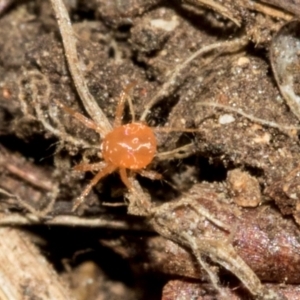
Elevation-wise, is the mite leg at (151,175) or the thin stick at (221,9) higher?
the thin stick at (221,9)

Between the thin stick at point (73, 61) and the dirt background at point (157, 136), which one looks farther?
the thin stick at point (73, 61)

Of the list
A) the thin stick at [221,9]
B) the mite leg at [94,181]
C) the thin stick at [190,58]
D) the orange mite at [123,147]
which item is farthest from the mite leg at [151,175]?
the thin stick at [221,9]

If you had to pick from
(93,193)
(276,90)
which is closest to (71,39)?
(93,193)

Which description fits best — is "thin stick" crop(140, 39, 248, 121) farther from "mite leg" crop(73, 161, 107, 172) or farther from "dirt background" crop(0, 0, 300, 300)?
"mite leg" crop(73, 161, 107, 172)

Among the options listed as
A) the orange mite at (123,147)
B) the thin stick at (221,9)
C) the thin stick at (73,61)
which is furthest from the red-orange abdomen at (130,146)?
the thin stick at (221,9)

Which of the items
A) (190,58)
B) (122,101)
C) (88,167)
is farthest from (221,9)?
(88,167)

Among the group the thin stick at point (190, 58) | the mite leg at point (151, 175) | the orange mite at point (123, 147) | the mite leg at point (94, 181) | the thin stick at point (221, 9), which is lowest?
the mite leg at point (94, 181)

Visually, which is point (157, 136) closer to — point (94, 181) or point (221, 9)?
point (94, 181)

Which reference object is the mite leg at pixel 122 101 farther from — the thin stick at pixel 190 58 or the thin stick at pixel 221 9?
the thin stick at pixel 221 9
